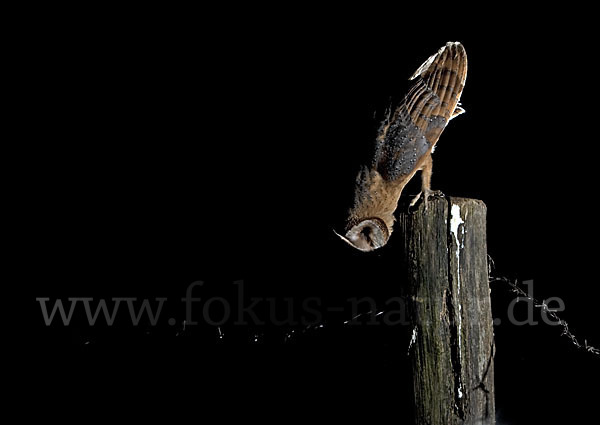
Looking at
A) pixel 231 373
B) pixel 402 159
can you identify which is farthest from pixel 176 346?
pixel 402 159

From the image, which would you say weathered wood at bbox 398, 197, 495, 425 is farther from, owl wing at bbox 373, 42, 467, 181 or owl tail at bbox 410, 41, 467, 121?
owl tail at bbox 410, 41, 467, 121

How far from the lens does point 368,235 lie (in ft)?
4.22

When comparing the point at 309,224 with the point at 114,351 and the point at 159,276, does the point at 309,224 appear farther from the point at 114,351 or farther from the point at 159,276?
the point at 114,351

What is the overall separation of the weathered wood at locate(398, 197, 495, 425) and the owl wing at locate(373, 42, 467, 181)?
208 millimetres

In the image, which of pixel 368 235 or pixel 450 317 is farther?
pixel 368 235

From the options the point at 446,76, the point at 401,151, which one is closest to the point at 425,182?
the point at 401,151

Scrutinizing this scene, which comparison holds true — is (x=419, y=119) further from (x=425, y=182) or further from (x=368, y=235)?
(x=368, y=235)

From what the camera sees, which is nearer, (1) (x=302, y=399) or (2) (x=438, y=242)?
(2) (x=438, y=242)

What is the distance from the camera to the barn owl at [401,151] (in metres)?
1.29

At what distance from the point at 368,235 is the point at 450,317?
267 millimetres

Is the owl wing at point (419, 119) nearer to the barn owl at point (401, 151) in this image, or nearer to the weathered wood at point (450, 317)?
the barn owl at point (401, 151)

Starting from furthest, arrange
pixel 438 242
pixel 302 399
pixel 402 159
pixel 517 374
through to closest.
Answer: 1. pixel 302 399
2. pixel 517 374
3. pixel 402 159
4. pixel 438 242

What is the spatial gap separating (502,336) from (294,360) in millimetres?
836

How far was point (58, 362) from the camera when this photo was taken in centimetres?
233
